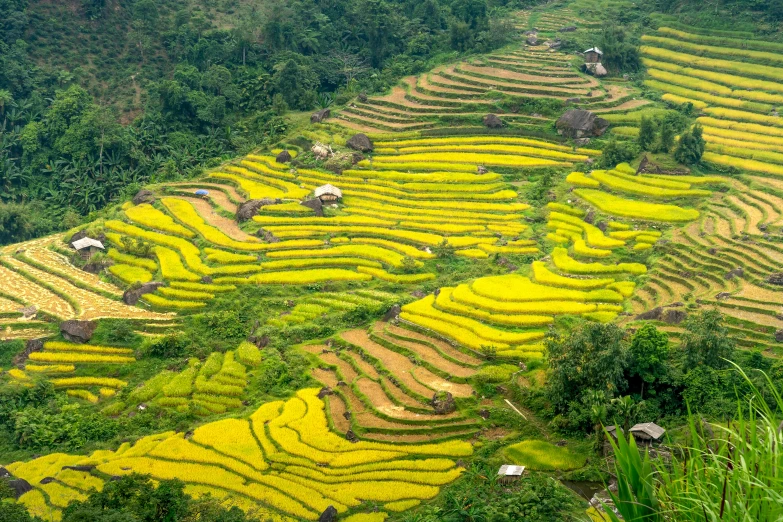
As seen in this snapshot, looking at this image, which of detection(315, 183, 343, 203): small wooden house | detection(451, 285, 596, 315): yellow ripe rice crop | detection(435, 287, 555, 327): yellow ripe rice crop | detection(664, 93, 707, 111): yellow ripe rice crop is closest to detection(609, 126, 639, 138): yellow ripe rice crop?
detection(664, 93, 707, 111): yellow ripe rice crop

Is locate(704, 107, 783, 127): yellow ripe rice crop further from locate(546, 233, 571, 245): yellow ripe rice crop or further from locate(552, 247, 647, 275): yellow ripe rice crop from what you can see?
locate(552, 247, 647, 275): yellow ripe rice crop

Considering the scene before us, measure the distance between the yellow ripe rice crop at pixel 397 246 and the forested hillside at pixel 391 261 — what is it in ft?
0.64

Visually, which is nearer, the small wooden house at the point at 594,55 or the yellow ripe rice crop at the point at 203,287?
the yellow ripe rice crop at the point at 203,287

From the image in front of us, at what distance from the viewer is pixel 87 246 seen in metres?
33.5

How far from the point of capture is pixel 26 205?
39906 millimetres


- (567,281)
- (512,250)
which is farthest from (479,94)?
(567,281)

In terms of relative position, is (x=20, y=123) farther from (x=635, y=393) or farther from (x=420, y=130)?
(x=635, y=393)

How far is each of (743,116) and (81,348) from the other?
30347 millimetres

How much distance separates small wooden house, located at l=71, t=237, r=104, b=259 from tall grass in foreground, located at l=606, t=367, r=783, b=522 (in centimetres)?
2841

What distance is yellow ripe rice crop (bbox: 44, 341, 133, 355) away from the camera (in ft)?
88.8

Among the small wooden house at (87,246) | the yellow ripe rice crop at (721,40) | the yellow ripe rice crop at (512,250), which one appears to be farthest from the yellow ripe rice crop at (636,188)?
the small wooden house at (87,246)

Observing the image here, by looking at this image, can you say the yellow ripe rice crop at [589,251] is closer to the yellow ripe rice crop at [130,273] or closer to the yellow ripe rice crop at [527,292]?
the yellow ripe rice crop at [527,292]

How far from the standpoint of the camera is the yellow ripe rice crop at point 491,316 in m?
26.8

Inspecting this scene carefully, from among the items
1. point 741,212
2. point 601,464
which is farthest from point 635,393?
point 741,212
